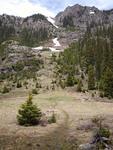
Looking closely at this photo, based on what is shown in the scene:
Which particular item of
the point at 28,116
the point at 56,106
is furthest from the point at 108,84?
the point at 28,116

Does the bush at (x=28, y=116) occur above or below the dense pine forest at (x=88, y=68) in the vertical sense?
below

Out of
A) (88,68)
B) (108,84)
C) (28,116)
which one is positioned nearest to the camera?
(28,116)

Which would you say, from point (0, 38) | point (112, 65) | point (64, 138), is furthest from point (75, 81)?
point (0, 38)

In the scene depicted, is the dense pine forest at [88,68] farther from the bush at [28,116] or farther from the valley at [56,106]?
the bush at [28,116]

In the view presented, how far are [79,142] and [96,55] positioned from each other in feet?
206

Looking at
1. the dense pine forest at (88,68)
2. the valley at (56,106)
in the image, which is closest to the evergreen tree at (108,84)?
the valley at (56,106)

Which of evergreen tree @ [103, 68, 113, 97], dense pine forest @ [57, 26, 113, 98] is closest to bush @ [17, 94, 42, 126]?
evergreen tree @ [103, 68, 113, 97]

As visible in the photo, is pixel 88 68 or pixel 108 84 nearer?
pixel 108 84

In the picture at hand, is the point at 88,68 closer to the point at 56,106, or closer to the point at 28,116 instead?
the point at 56,106

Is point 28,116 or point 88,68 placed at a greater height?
point 88,68

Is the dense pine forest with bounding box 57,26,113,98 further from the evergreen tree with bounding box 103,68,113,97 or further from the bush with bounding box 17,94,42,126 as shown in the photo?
the bush with bounding box 17,94,42,126

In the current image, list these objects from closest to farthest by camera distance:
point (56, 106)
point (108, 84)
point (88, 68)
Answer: point (56, 106), point (108, 84), point (88, 68)

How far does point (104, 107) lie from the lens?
44.7m

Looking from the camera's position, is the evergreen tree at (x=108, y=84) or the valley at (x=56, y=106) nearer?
the valley at (x=56, y=106)
